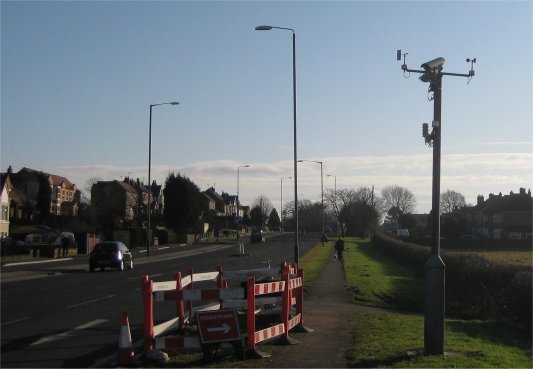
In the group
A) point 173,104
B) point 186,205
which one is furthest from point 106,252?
point 186,205

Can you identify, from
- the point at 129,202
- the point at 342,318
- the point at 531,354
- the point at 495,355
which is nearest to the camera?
the point at 495,355

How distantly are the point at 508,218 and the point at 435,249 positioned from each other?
98116mm

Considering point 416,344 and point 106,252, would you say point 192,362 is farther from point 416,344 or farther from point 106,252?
point 106,252

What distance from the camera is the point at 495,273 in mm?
20156

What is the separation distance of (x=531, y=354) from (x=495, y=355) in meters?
2.20

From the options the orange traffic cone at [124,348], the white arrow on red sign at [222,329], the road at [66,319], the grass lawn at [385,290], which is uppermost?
the white arrow on red sign at [222,329]

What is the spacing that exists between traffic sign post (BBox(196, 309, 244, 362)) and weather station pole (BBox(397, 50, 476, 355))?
2813mm

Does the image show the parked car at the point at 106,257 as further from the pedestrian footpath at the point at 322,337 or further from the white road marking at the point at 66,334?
the white road marking at the point at 66,334

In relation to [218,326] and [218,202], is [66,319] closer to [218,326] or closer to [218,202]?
[218,326]

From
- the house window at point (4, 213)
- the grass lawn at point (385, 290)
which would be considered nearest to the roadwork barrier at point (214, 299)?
the grass lawn at point (385, 290)

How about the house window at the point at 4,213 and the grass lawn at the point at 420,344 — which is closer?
the grass lawn at the point at 420,344

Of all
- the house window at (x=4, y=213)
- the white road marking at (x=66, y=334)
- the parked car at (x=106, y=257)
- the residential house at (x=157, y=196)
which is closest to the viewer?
the white road marking at (x=66, y=334)

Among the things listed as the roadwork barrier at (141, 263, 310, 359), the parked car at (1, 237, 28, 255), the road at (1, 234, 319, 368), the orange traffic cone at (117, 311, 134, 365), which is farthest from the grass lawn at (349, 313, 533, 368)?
the parked car at (1, 237, 28, 255)

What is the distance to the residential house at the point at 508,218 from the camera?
98.1 meters
